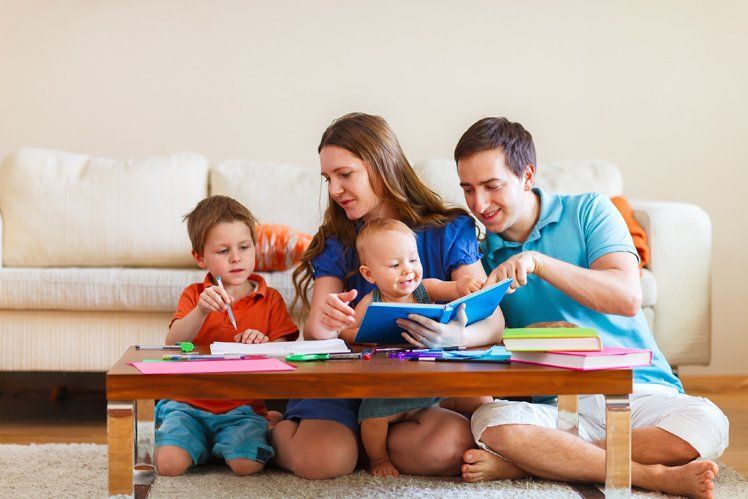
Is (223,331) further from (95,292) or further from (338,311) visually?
(95,292)

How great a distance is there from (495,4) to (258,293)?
2062 mm

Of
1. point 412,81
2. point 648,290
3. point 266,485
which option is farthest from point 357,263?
point 412,81

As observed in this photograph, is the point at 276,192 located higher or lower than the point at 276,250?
higher

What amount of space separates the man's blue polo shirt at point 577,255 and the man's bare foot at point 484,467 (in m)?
0.33

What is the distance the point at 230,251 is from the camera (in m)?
2.21

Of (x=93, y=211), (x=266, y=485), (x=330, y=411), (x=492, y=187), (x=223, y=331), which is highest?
(x=492, y=187)

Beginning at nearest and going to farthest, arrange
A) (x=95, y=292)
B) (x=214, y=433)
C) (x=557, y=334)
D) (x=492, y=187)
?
(x=557, y=334)
(x=492, y=187)
(x=214, y=433)
(x=95, y=292)

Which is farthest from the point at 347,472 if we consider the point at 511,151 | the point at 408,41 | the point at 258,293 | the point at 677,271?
the point at 408,41

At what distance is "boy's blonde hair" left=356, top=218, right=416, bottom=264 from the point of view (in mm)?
1951

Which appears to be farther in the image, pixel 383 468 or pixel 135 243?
pixel 135 243

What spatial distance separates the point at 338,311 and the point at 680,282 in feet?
5.26

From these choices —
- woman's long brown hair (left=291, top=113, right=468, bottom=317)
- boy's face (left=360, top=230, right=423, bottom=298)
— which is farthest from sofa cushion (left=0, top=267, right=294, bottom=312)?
boy's face (left=360, top=230, right=423, bottom=298)

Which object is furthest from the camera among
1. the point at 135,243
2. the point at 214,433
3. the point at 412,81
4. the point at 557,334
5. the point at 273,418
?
the point at 412,81

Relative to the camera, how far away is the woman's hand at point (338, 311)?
1.80m
